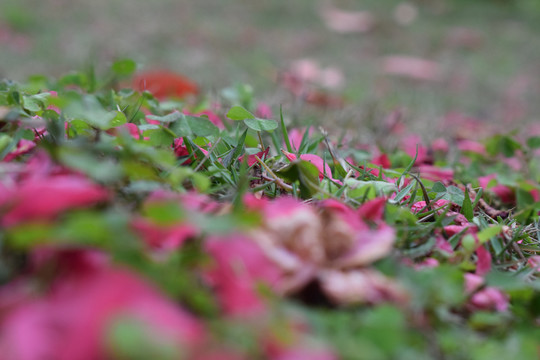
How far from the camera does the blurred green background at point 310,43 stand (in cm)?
331

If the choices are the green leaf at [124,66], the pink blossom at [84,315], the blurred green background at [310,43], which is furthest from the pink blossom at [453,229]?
the blurred green background at [310,43]

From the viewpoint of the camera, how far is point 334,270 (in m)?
0.55

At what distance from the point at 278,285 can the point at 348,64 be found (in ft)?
12.3

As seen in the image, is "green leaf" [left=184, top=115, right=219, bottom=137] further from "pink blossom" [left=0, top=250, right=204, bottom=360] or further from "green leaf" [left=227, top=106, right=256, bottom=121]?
"pink blossom" [left=0, top=250, right=204, bottom=360]

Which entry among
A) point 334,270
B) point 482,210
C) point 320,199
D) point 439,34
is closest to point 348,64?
point 439,34

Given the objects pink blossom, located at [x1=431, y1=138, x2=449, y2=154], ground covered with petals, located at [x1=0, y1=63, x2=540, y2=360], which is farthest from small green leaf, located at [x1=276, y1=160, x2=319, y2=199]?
pink blossom, located at [x1=431, y1=138, x2=449, y2=154]

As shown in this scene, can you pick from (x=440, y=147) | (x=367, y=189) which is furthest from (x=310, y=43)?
(x=367, y=189)

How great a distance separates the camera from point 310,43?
4402 millimetres

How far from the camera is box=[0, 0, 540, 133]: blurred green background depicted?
3.31m

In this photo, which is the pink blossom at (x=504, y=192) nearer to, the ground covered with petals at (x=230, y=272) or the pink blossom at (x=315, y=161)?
the ground covered with petals at (x=230, y=272)

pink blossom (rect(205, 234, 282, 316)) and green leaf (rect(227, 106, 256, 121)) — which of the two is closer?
pink blossom (rect(205, 234, 282, 316))

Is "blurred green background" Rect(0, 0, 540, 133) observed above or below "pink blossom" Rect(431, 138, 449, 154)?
below

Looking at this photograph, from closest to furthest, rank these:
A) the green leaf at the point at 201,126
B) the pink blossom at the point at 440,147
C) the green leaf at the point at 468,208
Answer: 1. the green leaf at the point at 468,208
2. the green leaf at the point at 201,126
3. the pink blossom at the point at 440,147

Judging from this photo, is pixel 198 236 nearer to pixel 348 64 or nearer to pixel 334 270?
pixel 334 270
